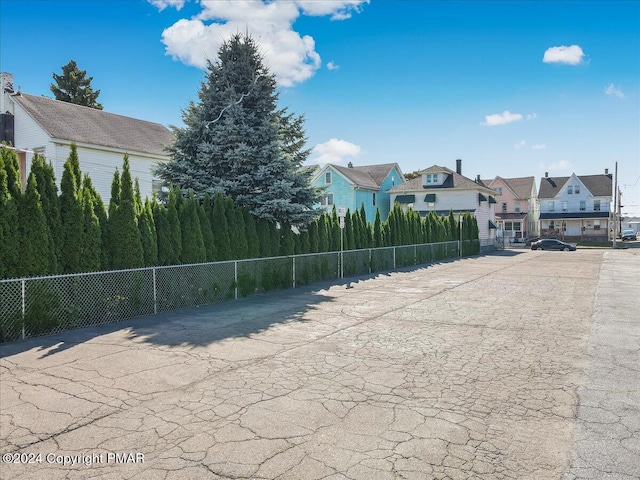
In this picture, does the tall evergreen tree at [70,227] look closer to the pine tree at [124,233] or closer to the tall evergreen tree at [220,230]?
the pine tree at [124,233]

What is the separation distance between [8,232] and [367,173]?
40.8 m

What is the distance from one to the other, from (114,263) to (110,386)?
488 centimetres

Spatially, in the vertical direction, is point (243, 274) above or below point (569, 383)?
above

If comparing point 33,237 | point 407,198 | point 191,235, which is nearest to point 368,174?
point 407,198

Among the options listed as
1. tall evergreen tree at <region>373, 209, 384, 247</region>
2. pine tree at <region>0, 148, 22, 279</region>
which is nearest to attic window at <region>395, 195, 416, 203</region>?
tall evergreen tree at <region>373, 209, 384, 247</region>

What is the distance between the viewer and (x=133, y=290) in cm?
945

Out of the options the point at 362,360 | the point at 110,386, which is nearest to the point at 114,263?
the point at 110,386

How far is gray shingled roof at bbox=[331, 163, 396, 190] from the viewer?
40562mm

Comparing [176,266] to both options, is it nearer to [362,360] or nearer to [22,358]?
[22,358]

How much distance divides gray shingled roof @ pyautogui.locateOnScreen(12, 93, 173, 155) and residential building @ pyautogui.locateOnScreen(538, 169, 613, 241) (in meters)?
50.6

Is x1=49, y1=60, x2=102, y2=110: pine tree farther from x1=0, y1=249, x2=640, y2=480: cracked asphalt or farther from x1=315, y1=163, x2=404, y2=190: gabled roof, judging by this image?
x1=0, y1=249, x2=640, y2=480: cracked asphalt

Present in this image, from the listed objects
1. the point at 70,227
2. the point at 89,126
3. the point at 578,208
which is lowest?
the point at 70,227

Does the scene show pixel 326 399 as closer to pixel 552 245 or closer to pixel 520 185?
pixel 552 245

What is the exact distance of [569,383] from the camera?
17.7ft
